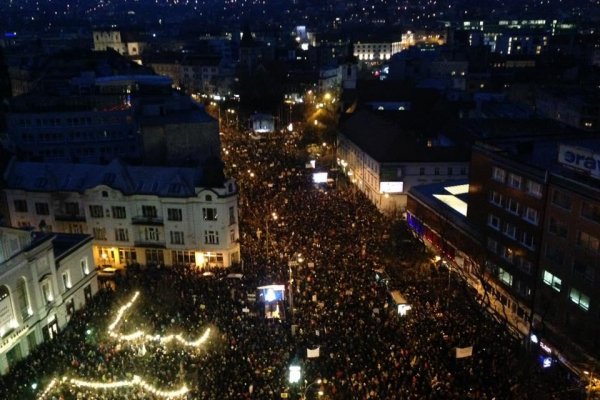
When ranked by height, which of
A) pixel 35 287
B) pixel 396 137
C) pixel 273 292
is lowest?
pixel 273 292

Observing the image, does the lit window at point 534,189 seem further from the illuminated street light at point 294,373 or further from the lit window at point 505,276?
the illuminated street light at point 294,373

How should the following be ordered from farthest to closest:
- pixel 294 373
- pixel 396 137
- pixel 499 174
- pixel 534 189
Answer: pixel 396 137, pixel 499 174, pixel 534 189, pixel 294 373

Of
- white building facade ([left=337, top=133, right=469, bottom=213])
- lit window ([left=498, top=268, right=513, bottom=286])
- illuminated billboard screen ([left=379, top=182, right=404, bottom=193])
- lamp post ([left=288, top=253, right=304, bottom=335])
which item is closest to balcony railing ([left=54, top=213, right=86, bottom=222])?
lamp post ([left=288, top=253, right=304, bottom=335])

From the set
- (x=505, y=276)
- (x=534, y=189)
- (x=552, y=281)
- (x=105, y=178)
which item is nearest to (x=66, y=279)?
(x=105, y=178)

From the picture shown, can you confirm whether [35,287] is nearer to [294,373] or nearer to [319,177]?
[294,373]

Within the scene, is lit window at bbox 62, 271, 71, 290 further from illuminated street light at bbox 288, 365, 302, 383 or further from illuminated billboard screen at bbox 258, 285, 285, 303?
illuminated street light at bbox 288, 365, 302, 383

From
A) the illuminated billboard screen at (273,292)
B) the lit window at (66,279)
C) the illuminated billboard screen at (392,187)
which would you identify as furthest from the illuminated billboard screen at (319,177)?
the lit window at (66,279)

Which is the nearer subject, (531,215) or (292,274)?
(531,215)

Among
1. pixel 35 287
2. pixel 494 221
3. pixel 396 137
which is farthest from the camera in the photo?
pixel 396 137
